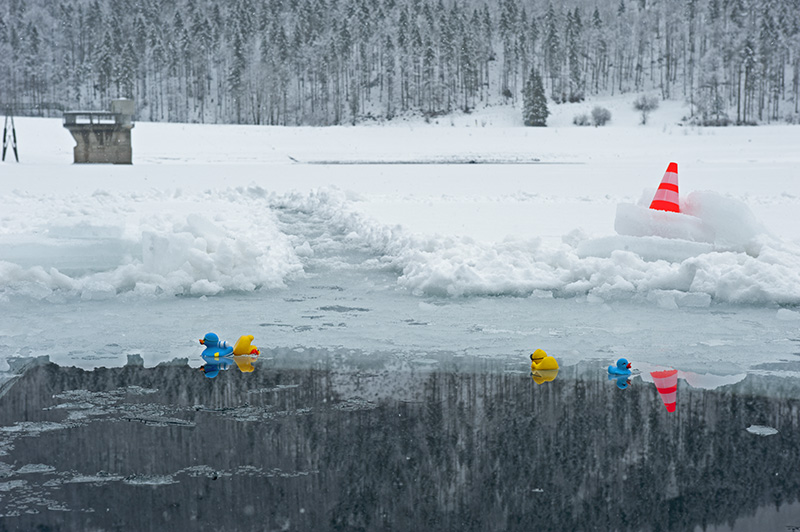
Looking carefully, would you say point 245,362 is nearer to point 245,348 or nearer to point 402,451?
point 245,348

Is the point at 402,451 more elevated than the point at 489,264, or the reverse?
the point at 489,264

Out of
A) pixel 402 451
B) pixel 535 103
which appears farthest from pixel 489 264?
pixel 535 103

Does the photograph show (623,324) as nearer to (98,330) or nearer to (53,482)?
(98,330)

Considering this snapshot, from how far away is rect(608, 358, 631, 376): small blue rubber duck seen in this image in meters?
6.63

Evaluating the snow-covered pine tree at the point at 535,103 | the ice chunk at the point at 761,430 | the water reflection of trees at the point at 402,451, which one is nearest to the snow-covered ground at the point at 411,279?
the water reflection of trees at the point at 402,451

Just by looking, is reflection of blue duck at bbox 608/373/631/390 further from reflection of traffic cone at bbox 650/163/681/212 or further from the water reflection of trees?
reflection of traffic cone at bbox 650/163/681/212

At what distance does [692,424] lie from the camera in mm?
5594

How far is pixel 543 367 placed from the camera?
685 centimetres

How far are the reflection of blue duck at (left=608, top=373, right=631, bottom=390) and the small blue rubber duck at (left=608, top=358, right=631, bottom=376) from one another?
2cm

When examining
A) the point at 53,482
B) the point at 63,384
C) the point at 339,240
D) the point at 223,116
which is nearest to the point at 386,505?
the point at 53,482

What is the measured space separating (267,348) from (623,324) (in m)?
3.37

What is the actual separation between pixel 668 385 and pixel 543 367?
91 centimetres

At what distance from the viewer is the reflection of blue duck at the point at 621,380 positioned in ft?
21.2

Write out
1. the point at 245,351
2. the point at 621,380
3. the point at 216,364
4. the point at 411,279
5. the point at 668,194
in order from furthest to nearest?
the point at 668,194
the point at 411,279
the point at 245,351
the point at 216,364
the point at 621,380
